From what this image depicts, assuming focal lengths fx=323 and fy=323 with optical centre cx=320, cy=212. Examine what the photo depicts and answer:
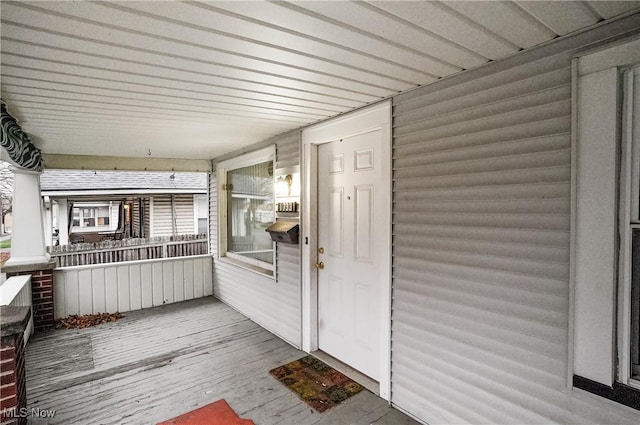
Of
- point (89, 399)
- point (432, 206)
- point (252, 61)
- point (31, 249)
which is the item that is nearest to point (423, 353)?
point (432, 206)

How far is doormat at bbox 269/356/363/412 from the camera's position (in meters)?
2.87

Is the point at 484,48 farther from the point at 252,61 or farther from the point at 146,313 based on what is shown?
the point at 146,313

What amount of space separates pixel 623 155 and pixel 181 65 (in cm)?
247

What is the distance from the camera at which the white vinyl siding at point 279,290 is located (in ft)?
12.9

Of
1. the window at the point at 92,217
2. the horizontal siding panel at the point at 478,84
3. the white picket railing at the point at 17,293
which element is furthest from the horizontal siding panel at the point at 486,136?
the window at the point at 92,217

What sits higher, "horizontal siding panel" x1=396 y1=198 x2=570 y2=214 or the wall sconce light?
the wall sconce light

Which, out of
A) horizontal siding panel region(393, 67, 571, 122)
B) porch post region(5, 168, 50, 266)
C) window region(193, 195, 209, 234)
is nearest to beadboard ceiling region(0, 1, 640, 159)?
horizontal siding panel region(393, 67, 571, 122)

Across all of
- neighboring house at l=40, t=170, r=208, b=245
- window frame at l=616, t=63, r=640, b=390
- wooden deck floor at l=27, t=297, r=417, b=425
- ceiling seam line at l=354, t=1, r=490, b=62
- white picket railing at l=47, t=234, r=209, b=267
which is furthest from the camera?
neighboring house at l=40, t=170, r=208, b=245

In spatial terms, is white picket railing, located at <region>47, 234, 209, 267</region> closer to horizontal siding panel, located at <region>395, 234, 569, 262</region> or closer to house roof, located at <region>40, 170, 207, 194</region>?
house roof, located at <region>40, 170, 207, 194</region>

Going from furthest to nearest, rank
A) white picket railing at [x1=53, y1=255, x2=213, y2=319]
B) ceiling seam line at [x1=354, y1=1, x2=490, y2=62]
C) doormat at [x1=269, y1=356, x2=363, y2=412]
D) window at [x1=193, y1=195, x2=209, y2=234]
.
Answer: window at [x1=193, y1=195, x2=209, y2=234]
white picket railing at [x1=53, y1=255, x2=213, y2=319]
doormat at [x1=269, y1=356, x2=363, y2=412]
ceiling seam line at [x1=354, y1=1, x2=490, y2=62]

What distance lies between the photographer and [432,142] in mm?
2416

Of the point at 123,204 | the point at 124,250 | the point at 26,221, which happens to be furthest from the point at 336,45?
the point at 123,204

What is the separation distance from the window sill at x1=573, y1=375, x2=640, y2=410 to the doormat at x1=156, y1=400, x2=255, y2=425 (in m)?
2.27

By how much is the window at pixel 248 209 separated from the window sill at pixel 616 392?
3364 mm
